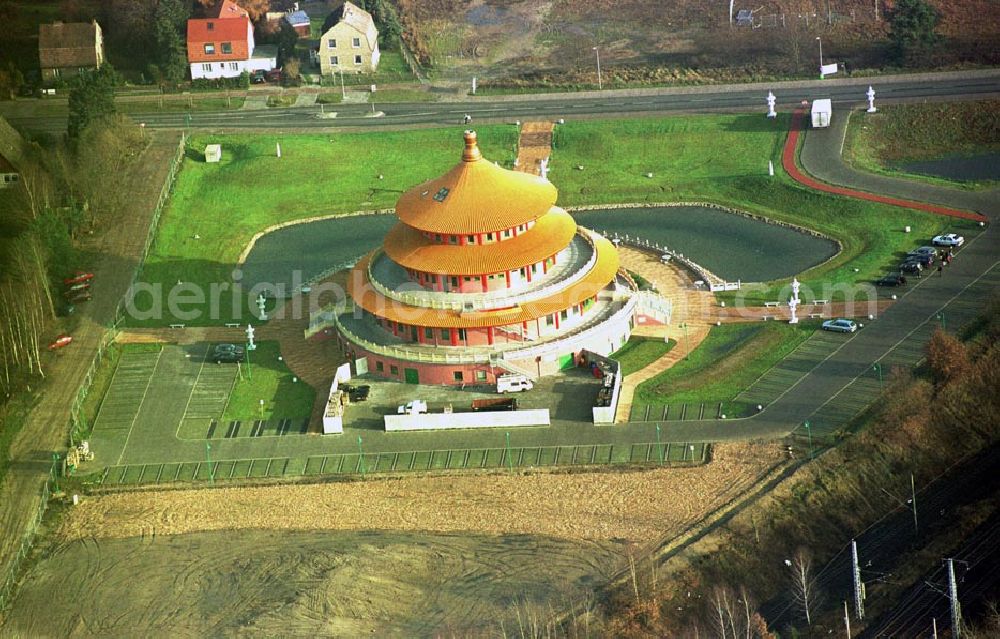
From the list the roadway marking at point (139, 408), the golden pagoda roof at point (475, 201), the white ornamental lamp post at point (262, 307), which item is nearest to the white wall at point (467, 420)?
the golden pagoda roof at point (475, 201)

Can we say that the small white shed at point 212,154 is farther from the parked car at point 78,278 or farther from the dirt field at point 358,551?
the dirt field at point 358,551

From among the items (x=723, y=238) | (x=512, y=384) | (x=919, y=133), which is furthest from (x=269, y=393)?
(x=919, y=133)

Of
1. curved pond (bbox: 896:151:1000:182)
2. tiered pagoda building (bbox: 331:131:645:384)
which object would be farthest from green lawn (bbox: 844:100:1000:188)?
tiered pagoda building (bbox: 331:131:645:384)

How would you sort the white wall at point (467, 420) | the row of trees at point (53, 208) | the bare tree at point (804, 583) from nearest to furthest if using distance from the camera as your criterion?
the bare tree at point (804, 583) → the white wall at point (467, 420) → the row of trees at point (53, 208)

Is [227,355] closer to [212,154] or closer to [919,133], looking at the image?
[212,154]

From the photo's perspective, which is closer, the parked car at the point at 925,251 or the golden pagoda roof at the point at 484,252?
the golden pagoda roof at the point at 484,252

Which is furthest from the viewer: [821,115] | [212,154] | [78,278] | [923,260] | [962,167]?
[212,154]
